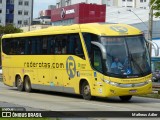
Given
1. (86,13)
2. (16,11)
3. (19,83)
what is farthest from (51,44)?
(16,11)

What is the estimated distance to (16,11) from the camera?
5418 inches

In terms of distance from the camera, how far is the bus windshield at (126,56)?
846 inches

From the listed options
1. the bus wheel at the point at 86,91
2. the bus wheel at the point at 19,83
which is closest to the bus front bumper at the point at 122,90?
the bus wheel at the point at 86,91

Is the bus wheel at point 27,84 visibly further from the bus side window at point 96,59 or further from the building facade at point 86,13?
the building facade at point 86,13

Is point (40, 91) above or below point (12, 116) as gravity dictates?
below

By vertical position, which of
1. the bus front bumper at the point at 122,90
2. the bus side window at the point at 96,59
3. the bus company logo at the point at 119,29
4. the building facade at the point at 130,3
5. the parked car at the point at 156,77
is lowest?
the parked car at the point at 156,77

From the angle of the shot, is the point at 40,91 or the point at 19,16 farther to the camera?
the point at 19,16

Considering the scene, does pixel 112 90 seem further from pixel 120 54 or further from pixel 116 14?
pixel 116 14

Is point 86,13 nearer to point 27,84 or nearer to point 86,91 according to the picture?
point 27,84

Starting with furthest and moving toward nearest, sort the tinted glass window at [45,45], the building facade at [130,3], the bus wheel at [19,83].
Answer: the building facade at [130,3] < the bus wheel at [19,83] < the tinted glass window at [45,45]

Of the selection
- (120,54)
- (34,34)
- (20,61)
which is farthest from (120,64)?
(20,61)

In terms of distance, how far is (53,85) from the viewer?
26.1 m

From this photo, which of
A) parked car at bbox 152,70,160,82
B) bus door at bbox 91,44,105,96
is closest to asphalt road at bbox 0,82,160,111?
bus door at bbox 91,44,105,96

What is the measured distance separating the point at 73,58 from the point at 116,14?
74.2 metres
